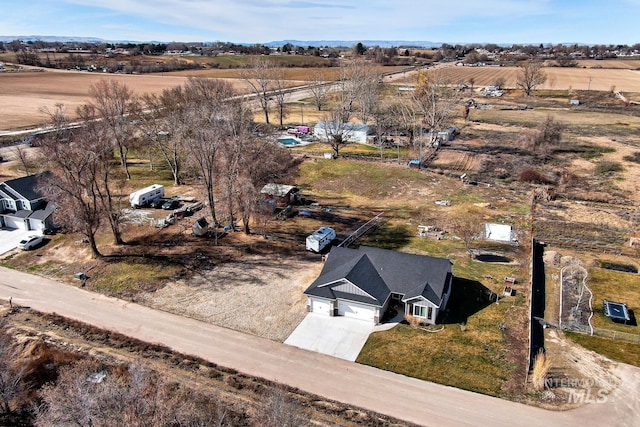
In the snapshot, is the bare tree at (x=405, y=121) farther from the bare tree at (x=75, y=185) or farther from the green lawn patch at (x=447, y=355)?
the bare tree at (x=75, y=185)

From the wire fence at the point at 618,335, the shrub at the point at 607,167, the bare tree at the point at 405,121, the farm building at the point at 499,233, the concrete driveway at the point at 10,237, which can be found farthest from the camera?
the bare tree at the point at 405,121

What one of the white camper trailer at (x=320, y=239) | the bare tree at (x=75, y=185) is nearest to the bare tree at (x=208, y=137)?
the bare tree at (x=75, y=185)

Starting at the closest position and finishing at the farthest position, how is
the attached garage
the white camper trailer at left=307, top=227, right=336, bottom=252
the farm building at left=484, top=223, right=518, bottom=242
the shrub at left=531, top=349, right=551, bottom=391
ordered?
the shrub at left=531, top=349, right=551, bottom=391 → the attached garage → the white camper trailer at left=307, top=227, right=336, bottom=252 → the farm building at left=484, top=223, right=518, bottom=242

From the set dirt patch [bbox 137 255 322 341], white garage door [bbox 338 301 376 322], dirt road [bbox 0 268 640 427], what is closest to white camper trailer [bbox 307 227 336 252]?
dirt patch [bbox 137 255 322 341]

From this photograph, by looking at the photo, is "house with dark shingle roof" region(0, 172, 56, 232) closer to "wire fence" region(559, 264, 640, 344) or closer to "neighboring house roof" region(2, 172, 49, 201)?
"neighboring house roof" region(2, 172, 49, 201)

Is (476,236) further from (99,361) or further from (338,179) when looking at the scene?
(99,361)

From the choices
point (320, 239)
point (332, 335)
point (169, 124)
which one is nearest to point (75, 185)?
point (169, 124)
